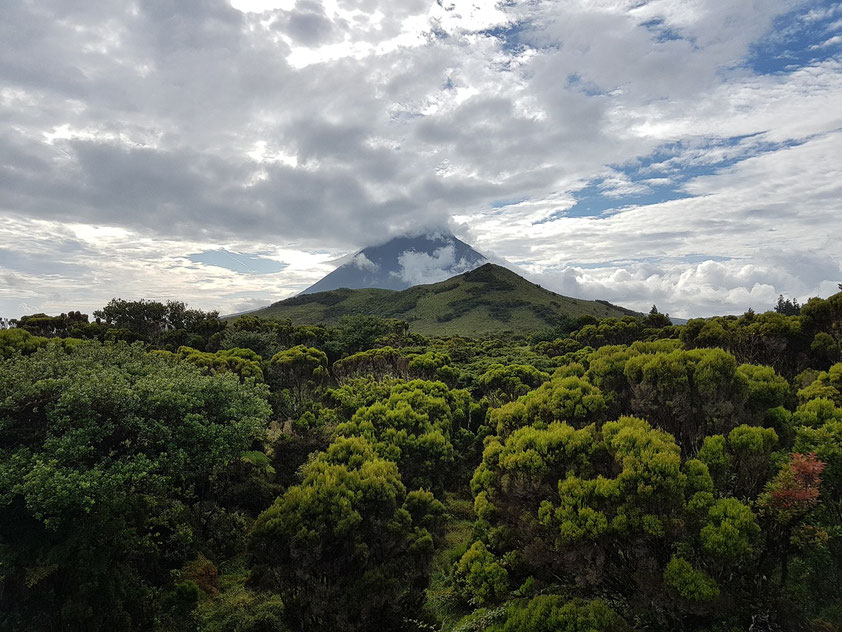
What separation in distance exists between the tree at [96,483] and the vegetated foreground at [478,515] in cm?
6

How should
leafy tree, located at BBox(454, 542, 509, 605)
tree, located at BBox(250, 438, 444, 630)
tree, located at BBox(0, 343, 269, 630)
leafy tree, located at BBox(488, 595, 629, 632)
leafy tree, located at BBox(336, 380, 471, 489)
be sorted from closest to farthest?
leafy tree, located at BBox(488, 595, 629, 632), tree, located at BBox(0, 343, 269, 630), tree, located at BBox(250, 438, 444, 630), leafy tree, located at BBox(454, 542, 509, 605), leafy tree, located at BBox(336, 380, 471, 489)

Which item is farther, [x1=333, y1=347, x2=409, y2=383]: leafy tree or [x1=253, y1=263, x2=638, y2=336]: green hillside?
[x1=253, y1=263, x2=638, y2=336]: green hillside

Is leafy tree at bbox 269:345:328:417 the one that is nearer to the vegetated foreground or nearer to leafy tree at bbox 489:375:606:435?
the vegetated foreground

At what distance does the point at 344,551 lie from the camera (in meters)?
12.1

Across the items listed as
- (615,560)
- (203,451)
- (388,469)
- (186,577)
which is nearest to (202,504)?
(186,577)

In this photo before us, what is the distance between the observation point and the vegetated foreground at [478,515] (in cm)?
1049

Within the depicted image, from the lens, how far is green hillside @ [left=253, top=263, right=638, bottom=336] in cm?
13550

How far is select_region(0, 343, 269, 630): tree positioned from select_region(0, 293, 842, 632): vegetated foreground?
0.06 metres

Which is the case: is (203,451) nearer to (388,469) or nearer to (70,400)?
(70,400)

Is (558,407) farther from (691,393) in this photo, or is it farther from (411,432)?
(411,432)

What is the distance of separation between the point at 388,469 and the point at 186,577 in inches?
324

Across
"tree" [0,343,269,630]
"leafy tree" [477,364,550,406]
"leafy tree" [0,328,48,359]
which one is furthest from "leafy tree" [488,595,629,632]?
"leafy tree" [0,328,48,359]

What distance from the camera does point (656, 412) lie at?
46.8 feet

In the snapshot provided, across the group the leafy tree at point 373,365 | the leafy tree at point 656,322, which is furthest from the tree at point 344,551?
the leafy tree at point 656,322
